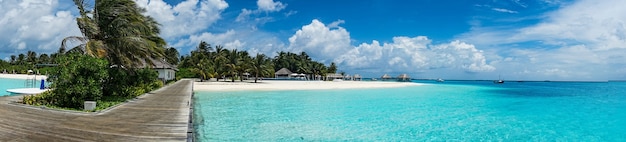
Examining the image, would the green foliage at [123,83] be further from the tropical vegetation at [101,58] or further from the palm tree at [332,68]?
the palm tree at [332,68]

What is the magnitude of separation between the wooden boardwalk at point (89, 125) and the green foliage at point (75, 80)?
0.75 metres

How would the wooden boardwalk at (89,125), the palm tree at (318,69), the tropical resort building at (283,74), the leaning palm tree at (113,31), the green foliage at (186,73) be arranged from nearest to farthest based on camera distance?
the wooden boardwalk at (89,125) → the leaning palm tree at (113,31) → the green foliage at (186,73) → the tropical resort building at (283,74) → the palm tree at (318,69)

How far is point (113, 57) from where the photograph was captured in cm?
1397

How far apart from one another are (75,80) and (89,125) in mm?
3713

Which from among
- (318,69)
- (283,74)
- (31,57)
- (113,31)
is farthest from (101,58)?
(31,57)

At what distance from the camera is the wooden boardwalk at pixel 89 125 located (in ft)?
19.4

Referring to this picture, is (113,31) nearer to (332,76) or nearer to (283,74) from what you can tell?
(283,74)

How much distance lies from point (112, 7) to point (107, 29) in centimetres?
83

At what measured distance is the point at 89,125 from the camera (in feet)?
23.0

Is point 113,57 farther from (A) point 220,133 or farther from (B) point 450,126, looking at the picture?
(B) point 450,126

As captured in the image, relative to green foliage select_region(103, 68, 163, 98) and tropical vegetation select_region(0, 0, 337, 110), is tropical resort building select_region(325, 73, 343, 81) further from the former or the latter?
green foliage select_region(103, 68, 163, 98)

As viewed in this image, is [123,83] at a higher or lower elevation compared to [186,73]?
lower

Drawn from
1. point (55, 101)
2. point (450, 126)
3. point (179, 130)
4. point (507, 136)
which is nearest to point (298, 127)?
point (179, 130)

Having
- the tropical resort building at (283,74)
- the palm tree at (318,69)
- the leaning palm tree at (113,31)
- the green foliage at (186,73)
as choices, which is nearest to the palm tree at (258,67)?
the green foliage at (186,73)
